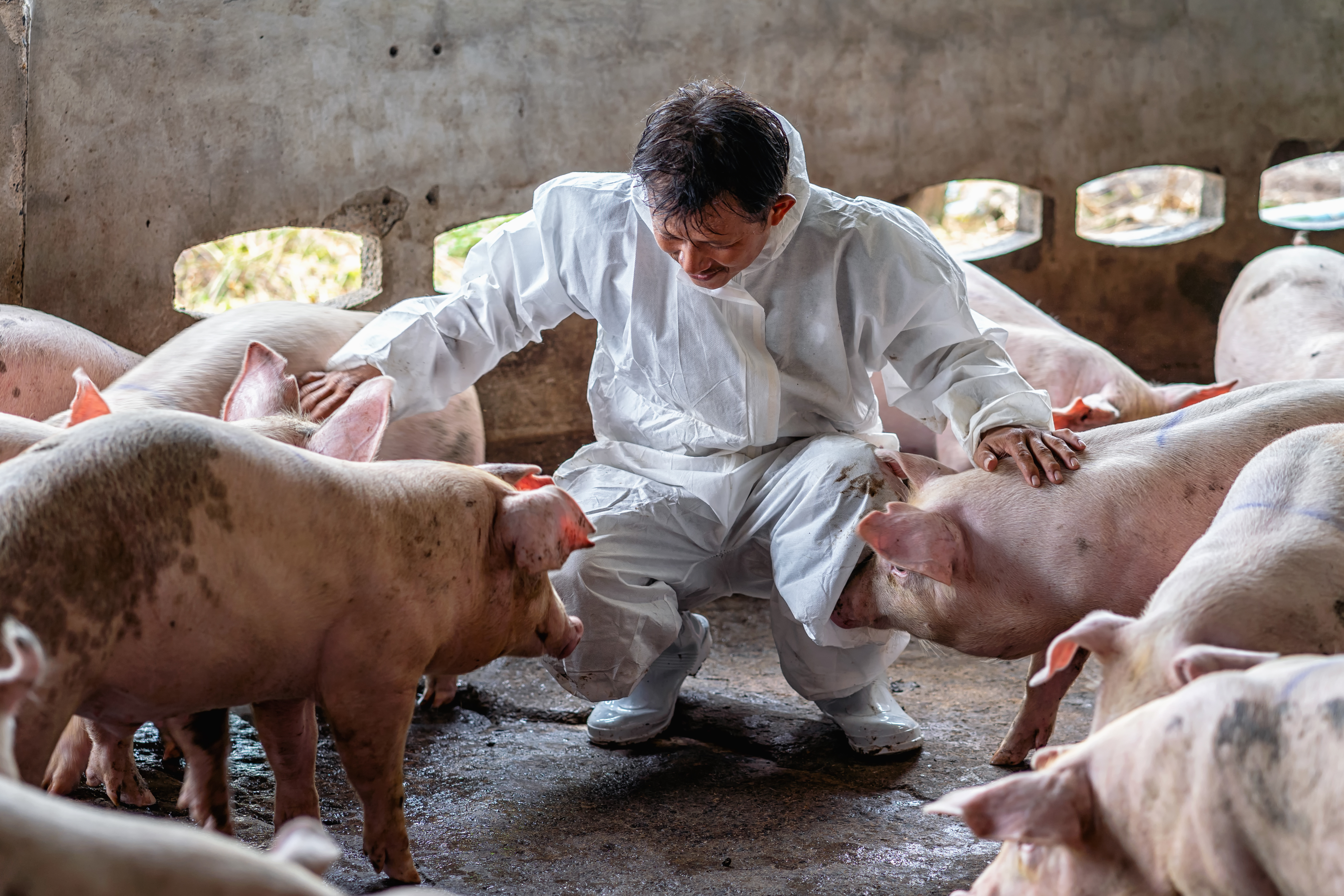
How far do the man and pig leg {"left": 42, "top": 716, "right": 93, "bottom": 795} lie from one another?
0.98 m

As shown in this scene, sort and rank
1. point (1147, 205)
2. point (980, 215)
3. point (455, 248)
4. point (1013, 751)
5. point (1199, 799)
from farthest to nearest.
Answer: point (1147, 205) → point (980, 215) → point (455, 248) → point (1013, 751) → point (1199, 799)

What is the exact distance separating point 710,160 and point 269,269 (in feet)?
15.1

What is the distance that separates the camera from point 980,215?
28.9 feet

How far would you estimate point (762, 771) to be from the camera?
11.4 feet

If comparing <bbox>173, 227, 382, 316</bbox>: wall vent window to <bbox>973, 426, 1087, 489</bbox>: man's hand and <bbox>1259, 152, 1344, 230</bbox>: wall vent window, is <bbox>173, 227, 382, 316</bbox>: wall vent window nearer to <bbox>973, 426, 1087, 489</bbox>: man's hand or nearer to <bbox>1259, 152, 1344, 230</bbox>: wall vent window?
<bbox>973, 426, 1087, 489</bbox>: man's hand

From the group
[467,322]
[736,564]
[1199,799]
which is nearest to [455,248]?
[467,322]

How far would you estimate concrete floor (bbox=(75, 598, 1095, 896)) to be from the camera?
112 inches

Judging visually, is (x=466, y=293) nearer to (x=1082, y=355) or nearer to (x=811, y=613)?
(x=811, y=613)

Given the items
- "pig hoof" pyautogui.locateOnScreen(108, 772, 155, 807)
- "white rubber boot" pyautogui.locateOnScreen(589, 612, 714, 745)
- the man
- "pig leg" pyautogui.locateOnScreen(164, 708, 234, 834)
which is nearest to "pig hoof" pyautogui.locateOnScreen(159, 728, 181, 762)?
"pig hoof" pyautogui.locateOnScreen(108, 772, 155, 807)

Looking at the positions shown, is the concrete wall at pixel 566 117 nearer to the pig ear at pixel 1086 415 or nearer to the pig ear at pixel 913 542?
the pig ear at pixel 1086 415

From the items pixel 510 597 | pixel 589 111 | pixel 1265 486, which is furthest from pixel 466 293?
pixel 589 111

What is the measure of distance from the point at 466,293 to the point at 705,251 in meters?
0.85

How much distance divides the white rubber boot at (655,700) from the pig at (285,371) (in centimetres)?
81

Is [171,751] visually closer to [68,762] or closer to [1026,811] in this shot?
[68,762]
